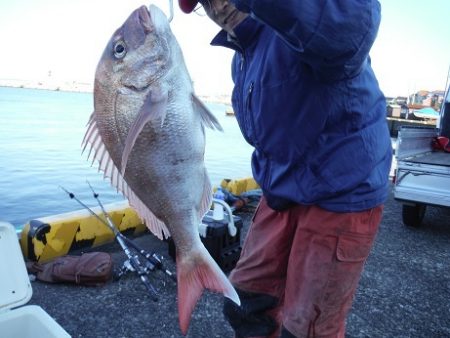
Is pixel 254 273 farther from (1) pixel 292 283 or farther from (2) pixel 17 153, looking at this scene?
(2) pixel 17 153

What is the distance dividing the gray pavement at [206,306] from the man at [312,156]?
1.59m

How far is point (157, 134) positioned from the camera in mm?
1710

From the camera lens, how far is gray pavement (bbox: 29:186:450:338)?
3316 millimetres

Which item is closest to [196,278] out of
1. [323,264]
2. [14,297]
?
[323,264]

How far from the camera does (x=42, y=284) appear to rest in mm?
3943

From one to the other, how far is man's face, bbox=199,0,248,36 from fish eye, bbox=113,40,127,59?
391 millimetres

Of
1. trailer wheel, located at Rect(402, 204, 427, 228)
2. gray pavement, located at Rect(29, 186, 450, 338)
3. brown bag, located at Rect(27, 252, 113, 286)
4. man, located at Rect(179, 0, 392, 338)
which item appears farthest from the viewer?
trailer wheel, located at Rect(402, 204, 427, 228)

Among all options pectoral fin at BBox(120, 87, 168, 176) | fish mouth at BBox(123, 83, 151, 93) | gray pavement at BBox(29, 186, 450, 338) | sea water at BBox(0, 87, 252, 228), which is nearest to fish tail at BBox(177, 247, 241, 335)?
pectoral fin at BBox(120, 87, 168, 176)

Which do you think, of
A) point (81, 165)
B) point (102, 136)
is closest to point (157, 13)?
point (102, 136)

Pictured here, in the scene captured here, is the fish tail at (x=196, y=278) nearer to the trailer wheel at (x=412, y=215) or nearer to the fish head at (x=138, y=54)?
the fish head at (x=138, y=54)

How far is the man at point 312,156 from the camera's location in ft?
5.45

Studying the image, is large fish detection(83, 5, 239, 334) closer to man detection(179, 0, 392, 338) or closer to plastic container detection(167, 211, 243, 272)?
man detection(179, 0, 392, 338)

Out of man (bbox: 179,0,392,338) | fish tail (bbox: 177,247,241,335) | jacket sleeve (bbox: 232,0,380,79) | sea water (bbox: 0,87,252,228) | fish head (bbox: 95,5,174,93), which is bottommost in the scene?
sea water (bbox: 0,87,252,228)

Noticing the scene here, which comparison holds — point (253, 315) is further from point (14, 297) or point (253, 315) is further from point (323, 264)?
point (14, 297)
